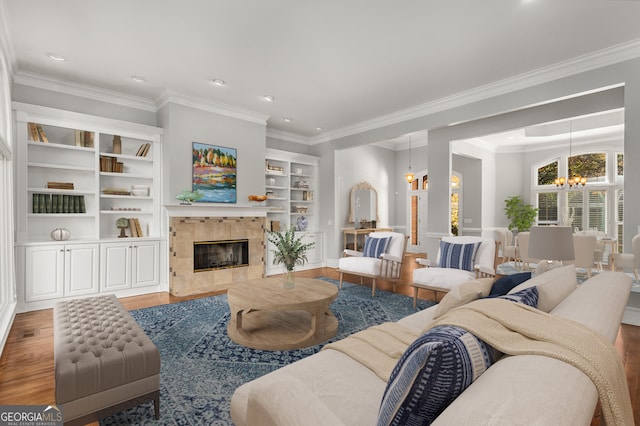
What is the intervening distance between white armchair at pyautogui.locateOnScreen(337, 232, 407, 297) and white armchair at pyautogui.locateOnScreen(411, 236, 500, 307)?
595 millimetres

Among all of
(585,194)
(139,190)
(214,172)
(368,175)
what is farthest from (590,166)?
(139,190)

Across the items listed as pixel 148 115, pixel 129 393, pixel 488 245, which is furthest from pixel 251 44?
pixel 488 245

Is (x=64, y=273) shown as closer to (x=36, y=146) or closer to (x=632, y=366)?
(x=36, y=146)

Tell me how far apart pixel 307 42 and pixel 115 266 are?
13.0 ft

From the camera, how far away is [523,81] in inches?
171

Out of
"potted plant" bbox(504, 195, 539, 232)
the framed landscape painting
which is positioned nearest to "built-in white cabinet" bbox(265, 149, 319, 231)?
the framed landscape painting

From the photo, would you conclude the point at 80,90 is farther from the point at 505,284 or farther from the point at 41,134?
the point at 505,284

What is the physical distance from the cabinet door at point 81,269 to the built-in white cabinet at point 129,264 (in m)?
0.09

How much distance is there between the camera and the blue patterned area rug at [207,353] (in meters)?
2.02

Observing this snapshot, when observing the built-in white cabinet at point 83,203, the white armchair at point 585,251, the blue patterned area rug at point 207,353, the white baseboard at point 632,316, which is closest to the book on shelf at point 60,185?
the built-in white cabinet at point 83,203

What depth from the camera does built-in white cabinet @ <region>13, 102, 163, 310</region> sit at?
13.6 ft

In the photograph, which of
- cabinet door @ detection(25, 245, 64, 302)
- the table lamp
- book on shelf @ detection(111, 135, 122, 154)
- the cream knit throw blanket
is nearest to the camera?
the cream knit throw blanket

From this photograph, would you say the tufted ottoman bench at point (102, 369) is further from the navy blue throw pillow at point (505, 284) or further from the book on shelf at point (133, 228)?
the book on shelf at point (133, 228)

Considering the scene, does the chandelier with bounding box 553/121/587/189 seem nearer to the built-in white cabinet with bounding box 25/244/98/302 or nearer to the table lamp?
the table lamp
